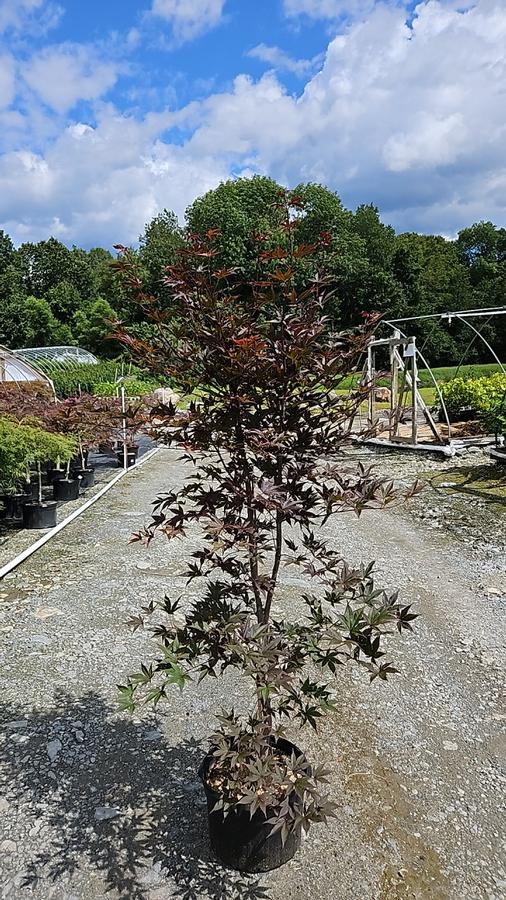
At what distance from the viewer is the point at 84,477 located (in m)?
8.26

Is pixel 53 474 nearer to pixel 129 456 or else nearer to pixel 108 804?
pixel 129 456

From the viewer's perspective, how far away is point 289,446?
1.89 metres

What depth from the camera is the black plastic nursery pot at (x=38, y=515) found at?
20.2 ft

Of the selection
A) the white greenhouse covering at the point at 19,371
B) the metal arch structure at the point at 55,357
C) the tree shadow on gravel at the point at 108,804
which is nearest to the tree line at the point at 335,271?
the metal arch structure at the point at 55,357

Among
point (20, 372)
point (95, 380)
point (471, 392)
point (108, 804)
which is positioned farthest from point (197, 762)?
point (95, 380)

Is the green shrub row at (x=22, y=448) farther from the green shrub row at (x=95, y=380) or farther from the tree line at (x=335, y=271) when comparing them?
the tree line at (x=335, y=271)

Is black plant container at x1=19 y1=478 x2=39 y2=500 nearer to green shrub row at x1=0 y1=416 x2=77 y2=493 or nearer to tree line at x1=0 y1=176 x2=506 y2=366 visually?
green shrub row at x1=0 y1=416 x2=77 y2=493

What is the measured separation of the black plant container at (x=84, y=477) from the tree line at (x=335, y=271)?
74.7 ft

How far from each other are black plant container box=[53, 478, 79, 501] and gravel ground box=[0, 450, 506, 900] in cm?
297

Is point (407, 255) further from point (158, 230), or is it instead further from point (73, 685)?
point (73, 685)

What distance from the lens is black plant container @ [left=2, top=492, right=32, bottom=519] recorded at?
6.66 m

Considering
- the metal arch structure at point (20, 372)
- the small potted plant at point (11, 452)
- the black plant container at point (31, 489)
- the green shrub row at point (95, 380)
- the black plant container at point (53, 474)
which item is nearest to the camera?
the small potted plant at point (11, 452)

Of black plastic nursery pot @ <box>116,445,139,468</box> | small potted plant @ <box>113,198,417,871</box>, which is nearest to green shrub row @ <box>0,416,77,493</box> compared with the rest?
black plastic nursery pot @ <box>116,445,139,468</box>

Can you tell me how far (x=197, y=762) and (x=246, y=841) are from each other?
2.09 feet
